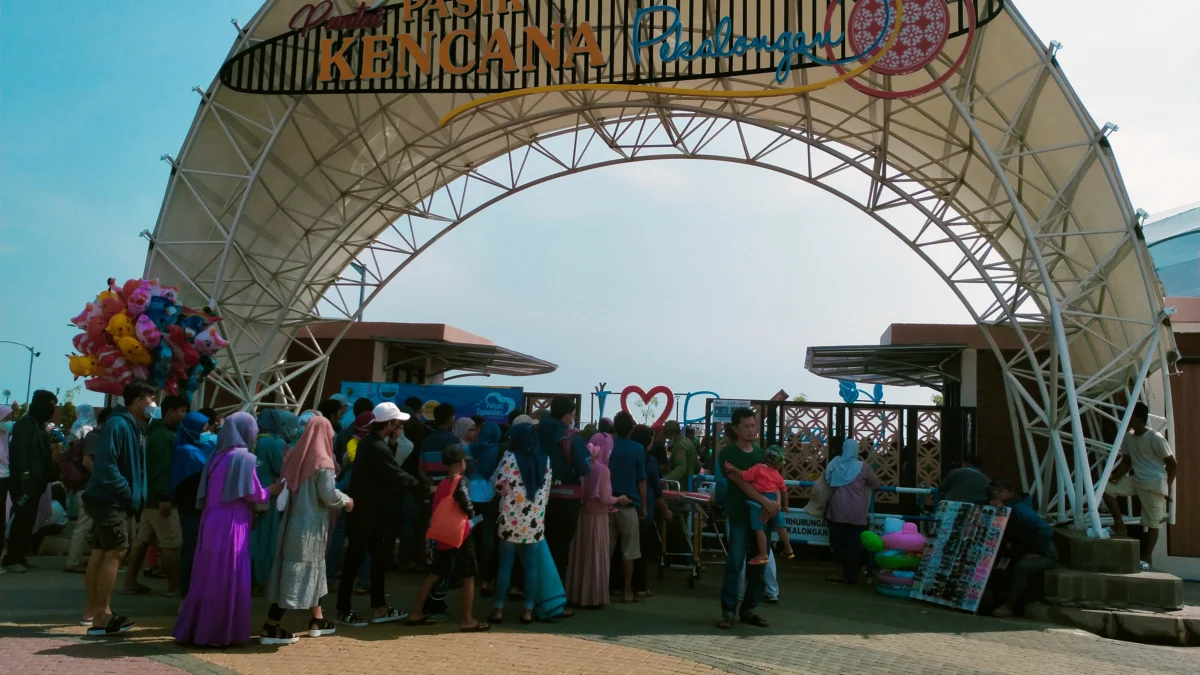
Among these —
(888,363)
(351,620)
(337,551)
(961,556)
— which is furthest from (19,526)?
(888,363)

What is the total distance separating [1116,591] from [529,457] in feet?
19.9

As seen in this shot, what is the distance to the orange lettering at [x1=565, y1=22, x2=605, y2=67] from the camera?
36.8 ft

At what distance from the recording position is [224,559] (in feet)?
21.1

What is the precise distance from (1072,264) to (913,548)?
A: 589 centimetres

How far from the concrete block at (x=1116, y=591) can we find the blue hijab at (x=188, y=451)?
26.4ft

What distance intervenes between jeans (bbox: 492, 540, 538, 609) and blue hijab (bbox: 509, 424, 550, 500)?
1.41ft

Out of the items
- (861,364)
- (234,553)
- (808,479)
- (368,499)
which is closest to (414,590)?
(368,499)

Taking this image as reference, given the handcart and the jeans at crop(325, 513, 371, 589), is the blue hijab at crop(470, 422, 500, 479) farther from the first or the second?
the handcart

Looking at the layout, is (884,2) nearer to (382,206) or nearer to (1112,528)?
(1112,528)

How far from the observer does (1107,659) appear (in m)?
7.52

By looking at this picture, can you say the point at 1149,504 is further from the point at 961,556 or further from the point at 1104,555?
the point at 961,556

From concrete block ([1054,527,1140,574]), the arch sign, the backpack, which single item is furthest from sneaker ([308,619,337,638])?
concrete block ([1054,527,1140,574])

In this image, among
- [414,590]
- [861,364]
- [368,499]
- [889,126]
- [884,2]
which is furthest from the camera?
[861,364]

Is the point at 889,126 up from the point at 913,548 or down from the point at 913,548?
up
